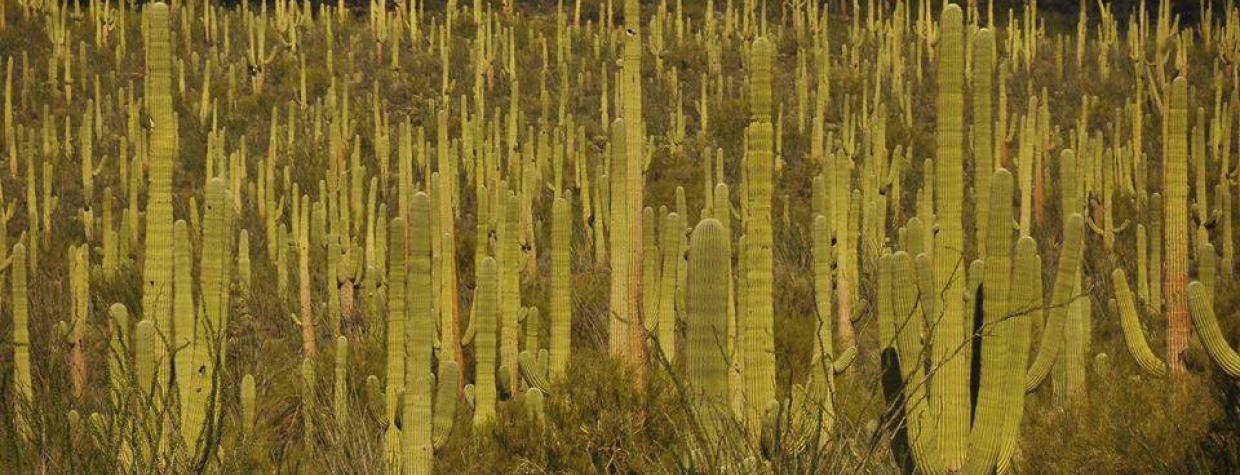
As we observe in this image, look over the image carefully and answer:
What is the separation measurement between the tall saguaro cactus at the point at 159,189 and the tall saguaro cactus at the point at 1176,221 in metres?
3.40

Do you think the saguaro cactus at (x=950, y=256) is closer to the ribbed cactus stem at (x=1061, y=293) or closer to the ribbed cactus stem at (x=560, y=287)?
the ribbed cactus stem at (x=1061, y=293)

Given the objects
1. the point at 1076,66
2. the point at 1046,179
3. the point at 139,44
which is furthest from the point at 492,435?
the point at 139,44

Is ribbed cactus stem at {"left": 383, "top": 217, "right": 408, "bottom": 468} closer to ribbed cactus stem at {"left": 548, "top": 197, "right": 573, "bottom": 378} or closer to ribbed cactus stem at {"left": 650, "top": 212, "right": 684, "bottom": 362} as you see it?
ribbed cactus stem at {"left": 548, "top": 197, "right": 573, "bottom": 378}

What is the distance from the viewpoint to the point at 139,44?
1495 centimetres

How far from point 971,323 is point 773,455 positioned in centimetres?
79

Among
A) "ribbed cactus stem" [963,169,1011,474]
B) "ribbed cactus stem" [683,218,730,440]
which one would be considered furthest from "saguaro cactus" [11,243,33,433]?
"ribbed cactus stem" [963,169,1011,474]

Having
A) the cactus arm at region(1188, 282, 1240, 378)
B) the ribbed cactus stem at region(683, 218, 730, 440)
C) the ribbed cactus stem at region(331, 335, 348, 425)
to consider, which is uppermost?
the ribbed cactus stem at region(683, 218, 730, 440)

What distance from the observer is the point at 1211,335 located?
3506 mm

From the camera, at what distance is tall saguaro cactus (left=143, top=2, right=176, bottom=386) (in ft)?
9.31

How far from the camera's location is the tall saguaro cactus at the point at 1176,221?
163 inches

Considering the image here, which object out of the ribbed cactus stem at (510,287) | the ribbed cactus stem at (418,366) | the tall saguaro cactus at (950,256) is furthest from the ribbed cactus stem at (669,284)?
the tall saguaro cactus at (950,256)

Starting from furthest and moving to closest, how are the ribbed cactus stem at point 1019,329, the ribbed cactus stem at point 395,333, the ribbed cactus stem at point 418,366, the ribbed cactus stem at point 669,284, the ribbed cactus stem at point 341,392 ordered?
the ribbed cactus stem at point 669,284 → the ribbed cactus stem at point 341,392 → the ribbed cactus stem at point 395,333 → the ribbed cactus stem at point 418,366 → the ribbed cactus stem at point 1019,329

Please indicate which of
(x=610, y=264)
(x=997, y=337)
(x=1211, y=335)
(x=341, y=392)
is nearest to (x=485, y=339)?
(x=341, y=392)

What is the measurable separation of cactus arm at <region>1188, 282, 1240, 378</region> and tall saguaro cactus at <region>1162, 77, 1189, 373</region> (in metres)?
0.73
